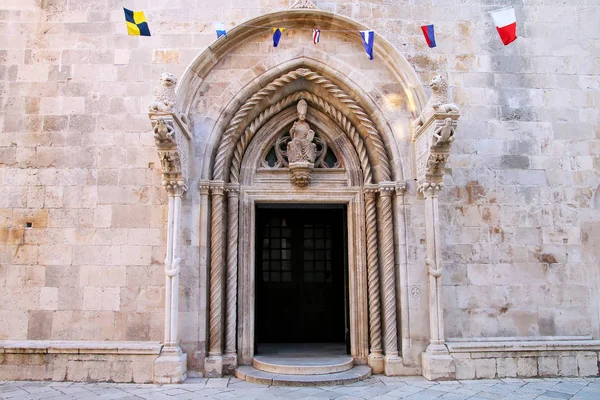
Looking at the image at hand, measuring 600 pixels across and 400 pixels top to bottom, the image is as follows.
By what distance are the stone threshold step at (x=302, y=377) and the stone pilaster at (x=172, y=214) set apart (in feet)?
2.76

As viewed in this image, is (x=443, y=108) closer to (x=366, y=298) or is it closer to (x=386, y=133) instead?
(x=386, y=133)

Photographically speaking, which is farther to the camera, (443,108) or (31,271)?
(31,271)

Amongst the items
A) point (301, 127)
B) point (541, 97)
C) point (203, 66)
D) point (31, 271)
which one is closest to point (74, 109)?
point (203, 66)

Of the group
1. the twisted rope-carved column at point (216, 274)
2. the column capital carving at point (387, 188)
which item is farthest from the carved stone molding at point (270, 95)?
the twisted rope-carved column at point (216, 274)

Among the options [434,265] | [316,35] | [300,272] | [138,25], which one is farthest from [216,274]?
[316,35]

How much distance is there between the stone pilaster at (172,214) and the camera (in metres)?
5.42

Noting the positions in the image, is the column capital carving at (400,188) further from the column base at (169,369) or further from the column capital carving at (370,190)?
the column base at (169,369)

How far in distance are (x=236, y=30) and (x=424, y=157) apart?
127 inches

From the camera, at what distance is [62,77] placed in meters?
6.34

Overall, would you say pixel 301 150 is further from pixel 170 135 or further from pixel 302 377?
pixel 302 377

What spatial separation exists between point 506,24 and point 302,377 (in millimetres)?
5467

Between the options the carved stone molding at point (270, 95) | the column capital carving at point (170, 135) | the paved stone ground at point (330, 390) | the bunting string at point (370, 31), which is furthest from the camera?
the carved stone molding at point (270, 95)

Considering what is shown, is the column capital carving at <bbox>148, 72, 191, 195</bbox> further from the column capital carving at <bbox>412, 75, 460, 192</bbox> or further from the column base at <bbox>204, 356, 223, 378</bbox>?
the column capital carving at <bbox>412, 75, 460, 192</bbox>

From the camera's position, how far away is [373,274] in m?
6.24
